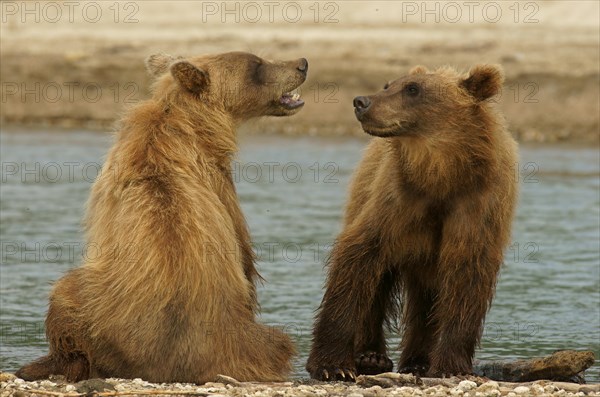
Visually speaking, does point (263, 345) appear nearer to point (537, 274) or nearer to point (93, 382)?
point (93, 382)

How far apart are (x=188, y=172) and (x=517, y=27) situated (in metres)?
23.2

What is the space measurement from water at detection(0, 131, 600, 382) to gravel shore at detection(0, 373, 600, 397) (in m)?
1.01

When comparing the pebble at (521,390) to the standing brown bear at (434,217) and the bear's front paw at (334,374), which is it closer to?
the standing brown bear at (434,217)

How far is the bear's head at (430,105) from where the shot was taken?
344 inches

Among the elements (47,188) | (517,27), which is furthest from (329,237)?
(517,27)

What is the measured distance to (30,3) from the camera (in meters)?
38.0

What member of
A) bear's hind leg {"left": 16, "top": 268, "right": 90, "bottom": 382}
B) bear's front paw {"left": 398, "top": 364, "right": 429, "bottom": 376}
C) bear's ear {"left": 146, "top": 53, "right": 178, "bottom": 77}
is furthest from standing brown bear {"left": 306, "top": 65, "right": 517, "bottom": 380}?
bear's hind leg {"left": 16, "top": 268, "right": 90, "bottom": 382}

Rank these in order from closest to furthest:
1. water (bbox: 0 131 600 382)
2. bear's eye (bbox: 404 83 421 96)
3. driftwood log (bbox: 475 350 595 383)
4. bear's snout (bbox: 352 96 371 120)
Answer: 1. bear's snout (bbox: 352 96 371 120)
2. driftwood log (bbox: 475 350 595 383)
3. bear's eye (bbox: 404 83 421 96)
4. water (bbox: 0 131 600 382)

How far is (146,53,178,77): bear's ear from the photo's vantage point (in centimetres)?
920

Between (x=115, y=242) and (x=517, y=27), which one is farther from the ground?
(x=517, y=27)

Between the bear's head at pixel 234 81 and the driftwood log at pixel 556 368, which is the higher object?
the bear's head at pixel 234 81
